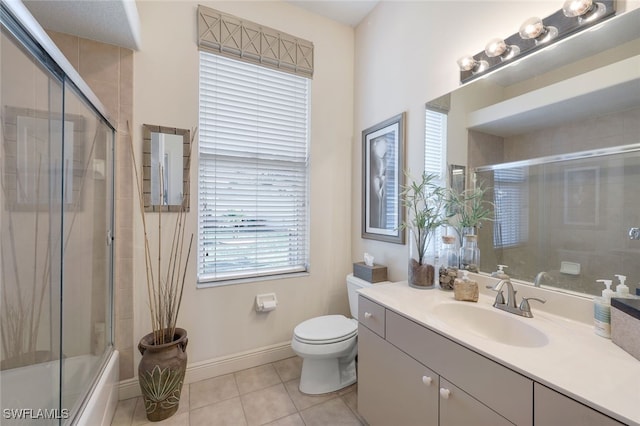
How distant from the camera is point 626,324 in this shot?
84 cm

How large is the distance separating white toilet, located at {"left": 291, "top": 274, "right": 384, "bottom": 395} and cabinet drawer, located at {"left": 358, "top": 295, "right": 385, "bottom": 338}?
373 millimetres

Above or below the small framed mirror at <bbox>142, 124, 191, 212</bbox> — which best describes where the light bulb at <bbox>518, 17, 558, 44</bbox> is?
above

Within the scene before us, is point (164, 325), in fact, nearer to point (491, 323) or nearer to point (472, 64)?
point (491, 323)

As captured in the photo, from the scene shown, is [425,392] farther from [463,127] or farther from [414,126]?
[414,126]

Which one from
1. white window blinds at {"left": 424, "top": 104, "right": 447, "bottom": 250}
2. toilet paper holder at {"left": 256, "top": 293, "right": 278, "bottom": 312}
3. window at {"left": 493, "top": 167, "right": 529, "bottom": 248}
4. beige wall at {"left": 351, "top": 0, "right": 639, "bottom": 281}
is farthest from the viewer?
toilet paper holder at {"left": 256, "top": 293, "right": 278, "bottom": 312}

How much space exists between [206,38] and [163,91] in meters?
0.51

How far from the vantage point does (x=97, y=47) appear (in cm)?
168

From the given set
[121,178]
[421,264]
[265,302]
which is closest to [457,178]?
[421,264]

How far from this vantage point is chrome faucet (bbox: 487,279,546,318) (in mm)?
1141

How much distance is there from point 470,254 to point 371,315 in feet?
2.18

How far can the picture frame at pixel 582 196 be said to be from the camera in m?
1.05

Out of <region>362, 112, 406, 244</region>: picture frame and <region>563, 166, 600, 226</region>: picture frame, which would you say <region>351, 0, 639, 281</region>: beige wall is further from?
<region>563, 166, 600, 226</region>: picture frame

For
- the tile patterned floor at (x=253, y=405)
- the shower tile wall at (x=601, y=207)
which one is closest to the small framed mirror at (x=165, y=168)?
the tile patterned floor at (x=253, y=405)

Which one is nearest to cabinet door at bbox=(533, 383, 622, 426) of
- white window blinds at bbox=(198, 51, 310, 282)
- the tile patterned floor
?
the tile patterned floor
